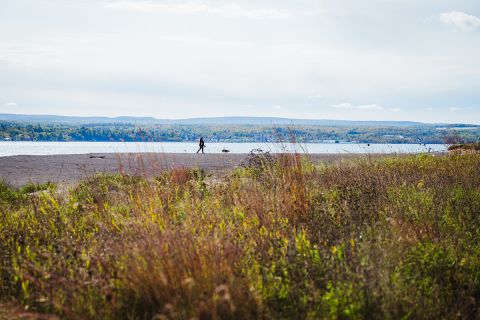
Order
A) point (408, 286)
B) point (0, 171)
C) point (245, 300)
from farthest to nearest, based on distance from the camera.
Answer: point (0, 171)
point (408, 286)
point (245, 300)

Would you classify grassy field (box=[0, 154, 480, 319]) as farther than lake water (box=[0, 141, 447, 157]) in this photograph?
No

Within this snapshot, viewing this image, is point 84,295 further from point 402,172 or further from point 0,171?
point 0,171

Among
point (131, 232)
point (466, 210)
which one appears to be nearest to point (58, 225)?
point (131, 232)

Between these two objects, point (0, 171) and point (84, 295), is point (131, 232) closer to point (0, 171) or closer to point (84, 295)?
point (84, 295)

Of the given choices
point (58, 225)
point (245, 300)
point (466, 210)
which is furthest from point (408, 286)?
point (58, 225)

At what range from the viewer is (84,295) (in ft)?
15.2

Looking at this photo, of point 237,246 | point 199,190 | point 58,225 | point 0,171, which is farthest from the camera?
point 0,171

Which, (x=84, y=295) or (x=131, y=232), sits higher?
(x=131, y=232)

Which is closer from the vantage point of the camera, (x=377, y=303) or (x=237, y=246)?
(x=377, y=303)

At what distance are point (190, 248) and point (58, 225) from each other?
11.1 feet

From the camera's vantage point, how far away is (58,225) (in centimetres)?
729

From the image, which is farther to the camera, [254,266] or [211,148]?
[211,148]

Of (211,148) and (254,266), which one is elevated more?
(254,266)

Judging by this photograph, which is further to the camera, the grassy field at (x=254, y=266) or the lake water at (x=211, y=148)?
the lake water at (x=211, y=148)
